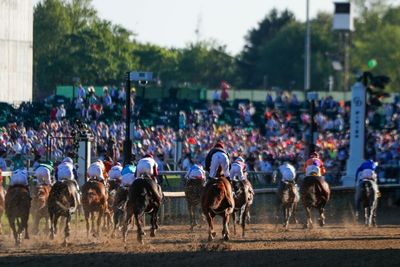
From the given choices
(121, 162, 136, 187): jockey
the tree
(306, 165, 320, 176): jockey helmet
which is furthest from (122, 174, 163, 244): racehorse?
the tree

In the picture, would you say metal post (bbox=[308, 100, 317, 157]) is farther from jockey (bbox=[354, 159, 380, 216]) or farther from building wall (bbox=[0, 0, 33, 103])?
building wall (bbox=[0, 0, 33, 103])

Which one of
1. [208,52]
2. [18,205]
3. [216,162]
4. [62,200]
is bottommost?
[18,205]

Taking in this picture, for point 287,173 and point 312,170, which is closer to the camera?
point 287,173

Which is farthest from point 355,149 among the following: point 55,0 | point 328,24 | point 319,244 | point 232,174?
point 328,24

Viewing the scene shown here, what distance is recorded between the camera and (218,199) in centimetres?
2856

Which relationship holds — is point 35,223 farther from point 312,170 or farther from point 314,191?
point 312,170

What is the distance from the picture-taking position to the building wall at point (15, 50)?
5872 cm

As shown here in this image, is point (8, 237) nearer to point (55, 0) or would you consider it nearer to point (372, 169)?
A: point (372, 169)

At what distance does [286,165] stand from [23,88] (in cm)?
2732

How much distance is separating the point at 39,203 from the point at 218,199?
4.22 meters

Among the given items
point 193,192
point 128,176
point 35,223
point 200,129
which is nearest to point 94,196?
point 128,176

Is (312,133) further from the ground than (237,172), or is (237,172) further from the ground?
(312,133)

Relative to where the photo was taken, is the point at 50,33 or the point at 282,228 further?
the point at 50,33

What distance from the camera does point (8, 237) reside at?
30.5 metres
